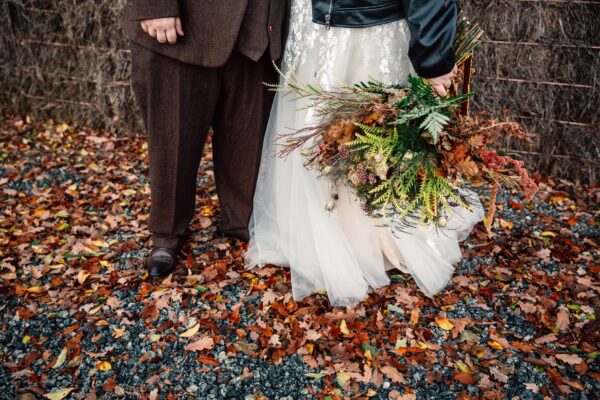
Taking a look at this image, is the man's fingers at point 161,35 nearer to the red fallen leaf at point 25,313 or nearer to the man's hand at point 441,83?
the man's hand at point 441,83

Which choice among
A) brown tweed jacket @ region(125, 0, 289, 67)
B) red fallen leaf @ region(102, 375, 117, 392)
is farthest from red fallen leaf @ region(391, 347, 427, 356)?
brown tweed jacket @ region(125, 0, 289, 67)

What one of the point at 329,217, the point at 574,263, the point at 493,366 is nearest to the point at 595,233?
the point at 574,263

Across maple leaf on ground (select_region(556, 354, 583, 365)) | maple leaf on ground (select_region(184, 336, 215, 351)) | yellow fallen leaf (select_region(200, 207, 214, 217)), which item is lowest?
maple leaf on ground (select_region(184, 336, 215, 351))

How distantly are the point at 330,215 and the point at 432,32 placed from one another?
1.01 meters

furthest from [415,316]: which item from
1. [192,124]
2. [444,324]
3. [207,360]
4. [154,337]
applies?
[192,124]

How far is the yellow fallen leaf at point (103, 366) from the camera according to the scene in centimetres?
216

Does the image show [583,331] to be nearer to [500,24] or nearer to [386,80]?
[386,80]

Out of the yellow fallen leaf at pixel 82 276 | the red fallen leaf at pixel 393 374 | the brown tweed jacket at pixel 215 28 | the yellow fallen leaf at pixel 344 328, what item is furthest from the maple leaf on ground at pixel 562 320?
the yellow fallen leaf at pixel 82 276

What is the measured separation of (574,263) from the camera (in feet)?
9.65

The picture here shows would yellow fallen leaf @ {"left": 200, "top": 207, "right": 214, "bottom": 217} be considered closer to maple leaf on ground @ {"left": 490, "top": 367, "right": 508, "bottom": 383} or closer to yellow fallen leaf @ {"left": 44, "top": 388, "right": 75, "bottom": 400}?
yellow fallen leaf @ {"left": 44, "top": 388, "right": 75, "bottom": 400}

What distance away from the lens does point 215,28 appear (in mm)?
2197

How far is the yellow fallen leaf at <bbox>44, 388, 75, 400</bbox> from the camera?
201 centimetres

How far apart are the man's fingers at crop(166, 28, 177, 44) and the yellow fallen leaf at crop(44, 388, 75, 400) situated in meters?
1.60

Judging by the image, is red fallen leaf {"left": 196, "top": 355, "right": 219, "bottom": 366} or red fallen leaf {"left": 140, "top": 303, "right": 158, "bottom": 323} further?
red fallen leaf {"left": 140, "top": 303, "right": 158, "bottom": 323}
